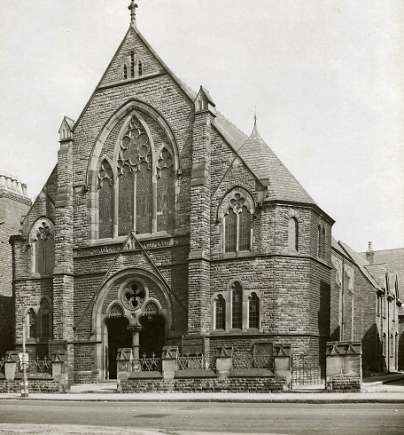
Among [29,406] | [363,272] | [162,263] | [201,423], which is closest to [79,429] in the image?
[201,423]

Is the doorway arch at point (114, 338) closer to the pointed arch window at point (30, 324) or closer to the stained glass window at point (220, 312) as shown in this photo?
the pointed arch window at point (30, 324)

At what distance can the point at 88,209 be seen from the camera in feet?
111

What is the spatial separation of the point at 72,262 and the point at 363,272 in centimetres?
1983

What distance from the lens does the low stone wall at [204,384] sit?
2456cm

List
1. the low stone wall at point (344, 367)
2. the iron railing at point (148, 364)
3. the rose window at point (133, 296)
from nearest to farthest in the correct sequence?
the low stone wall at point (344, 367) → the iron railing at point (148, 364) → the rose window at point (133, 296)

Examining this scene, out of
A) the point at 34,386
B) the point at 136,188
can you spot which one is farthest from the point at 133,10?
the point at 34,386

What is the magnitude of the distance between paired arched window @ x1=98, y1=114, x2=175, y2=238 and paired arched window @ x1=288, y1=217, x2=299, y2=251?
18.3 feet

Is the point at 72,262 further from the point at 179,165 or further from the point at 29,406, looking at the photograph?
the point at 29,406

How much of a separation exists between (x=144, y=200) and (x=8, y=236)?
1476cm

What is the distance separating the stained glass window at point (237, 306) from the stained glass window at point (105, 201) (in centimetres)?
723

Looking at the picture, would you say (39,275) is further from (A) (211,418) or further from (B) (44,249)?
(A) (211,418)

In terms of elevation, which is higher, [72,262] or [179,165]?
[179,165]

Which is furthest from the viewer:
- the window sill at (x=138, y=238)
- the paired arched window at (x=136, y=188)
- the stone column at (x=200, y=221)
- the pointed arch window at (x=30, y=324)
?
the pointed arch window at (x=30, y=324)

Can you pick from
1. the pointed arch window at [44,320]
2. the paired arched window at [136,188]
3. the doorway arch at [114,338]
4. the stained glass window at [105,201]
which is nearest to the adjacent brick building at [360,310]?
the paired arched window at [136,188]
